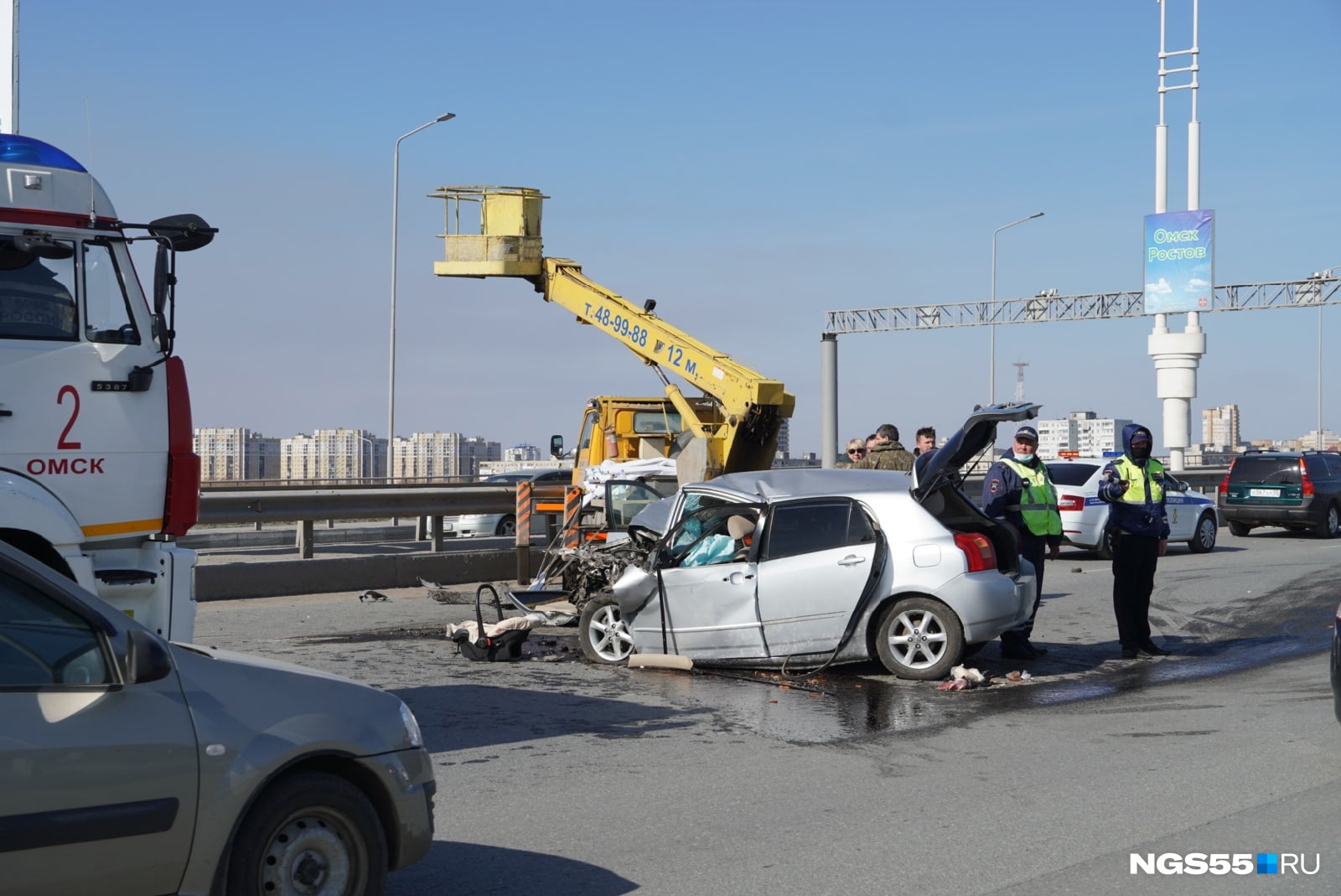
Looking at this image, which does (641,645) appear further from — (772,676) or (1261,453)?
(1261,453)

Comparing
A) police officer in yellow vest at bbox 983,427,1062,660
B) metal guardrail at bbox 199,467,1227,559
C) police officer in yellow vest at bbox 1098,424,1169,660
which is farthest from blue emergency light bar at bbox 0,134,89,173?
police officer in yellow vest at bbox 1098,424,1169,660

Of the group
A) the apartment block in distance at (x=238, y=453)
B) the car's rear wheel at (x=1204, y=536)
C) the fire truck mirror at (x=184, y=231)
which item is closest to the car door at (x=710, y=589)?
the fire truck mirror at (x=184, y=231)

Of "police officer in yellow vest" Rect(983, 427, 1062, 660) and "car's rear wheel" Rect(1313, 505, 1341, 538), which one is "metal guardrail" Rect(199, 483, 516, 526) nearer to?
"police officer in yellow vest" Rect(983, 427, 1062, 660)

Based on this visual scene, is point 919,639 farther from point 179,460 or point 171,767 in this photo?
point 171,767

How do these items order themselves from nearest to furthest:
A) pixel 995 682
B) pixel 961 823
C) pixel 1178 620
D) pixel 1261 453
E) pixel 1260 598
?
1. pixel 961 823
2. pixel 995 682
3. pixel 1178 620
4. pixel 1260 598
5. pixel 1261 453

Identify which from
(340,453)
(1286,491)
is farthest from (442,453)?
(1286,491)

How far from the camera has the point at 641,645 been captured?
10695 mm

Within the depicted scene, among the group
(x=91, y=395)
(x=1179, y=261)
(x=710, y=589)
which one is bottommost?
(x=710, y=589)

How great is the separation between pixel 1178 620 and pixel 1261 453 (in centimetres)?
1393

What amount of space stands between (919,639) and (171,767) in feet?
22.2

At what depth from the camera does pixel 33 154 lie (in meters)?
7.34

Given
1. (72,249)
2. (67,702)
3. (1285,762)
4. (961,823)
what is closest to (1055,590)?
(1285,762)

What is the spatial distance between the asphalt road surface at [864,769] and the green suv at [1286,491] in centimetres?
1464

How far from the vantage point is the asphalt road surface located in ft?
17.7
